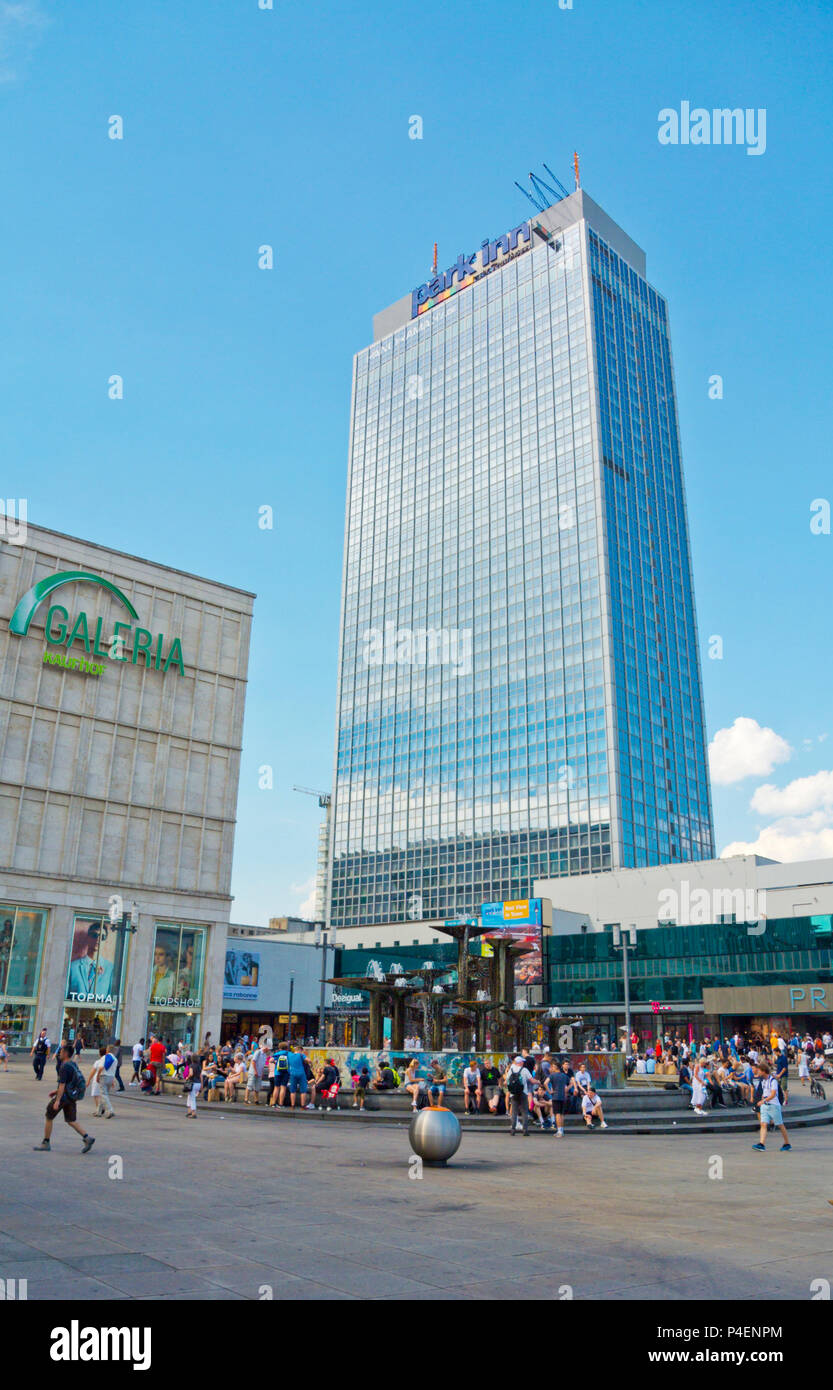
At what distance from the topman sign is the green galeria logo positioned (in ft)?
329

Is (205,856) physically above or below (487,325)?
below

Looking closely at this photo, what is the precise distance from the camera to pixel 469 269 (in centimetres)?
14588

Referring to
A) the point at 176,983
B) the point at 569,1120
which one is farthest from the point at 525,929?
the point at 569,1120

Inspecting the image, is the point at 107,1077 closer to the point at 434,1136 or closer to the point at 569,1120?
the point at 434,1136

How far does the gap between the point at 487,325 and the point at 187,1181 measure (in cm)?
13799

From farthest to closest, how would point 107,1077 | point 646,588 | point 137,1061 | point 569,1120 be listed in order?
point 646,588 → point 137,1061 → point 569,1120 → point 107,1077

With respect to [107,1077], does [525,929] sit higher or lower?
higher

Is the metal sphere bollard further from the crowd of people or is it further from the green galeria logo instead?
the green galeria logo

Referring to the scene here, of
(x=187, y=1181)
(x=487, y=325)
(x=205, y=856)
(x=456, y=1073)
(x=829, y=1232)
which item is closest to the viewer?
(x=829, y=1232)

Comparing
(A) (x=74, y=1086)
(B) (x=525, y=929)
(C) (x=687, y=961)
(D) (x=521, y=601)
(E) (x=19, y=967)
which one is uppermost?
(D) (x=521, y=601)

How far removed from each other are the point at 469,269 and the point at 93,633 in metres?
109
